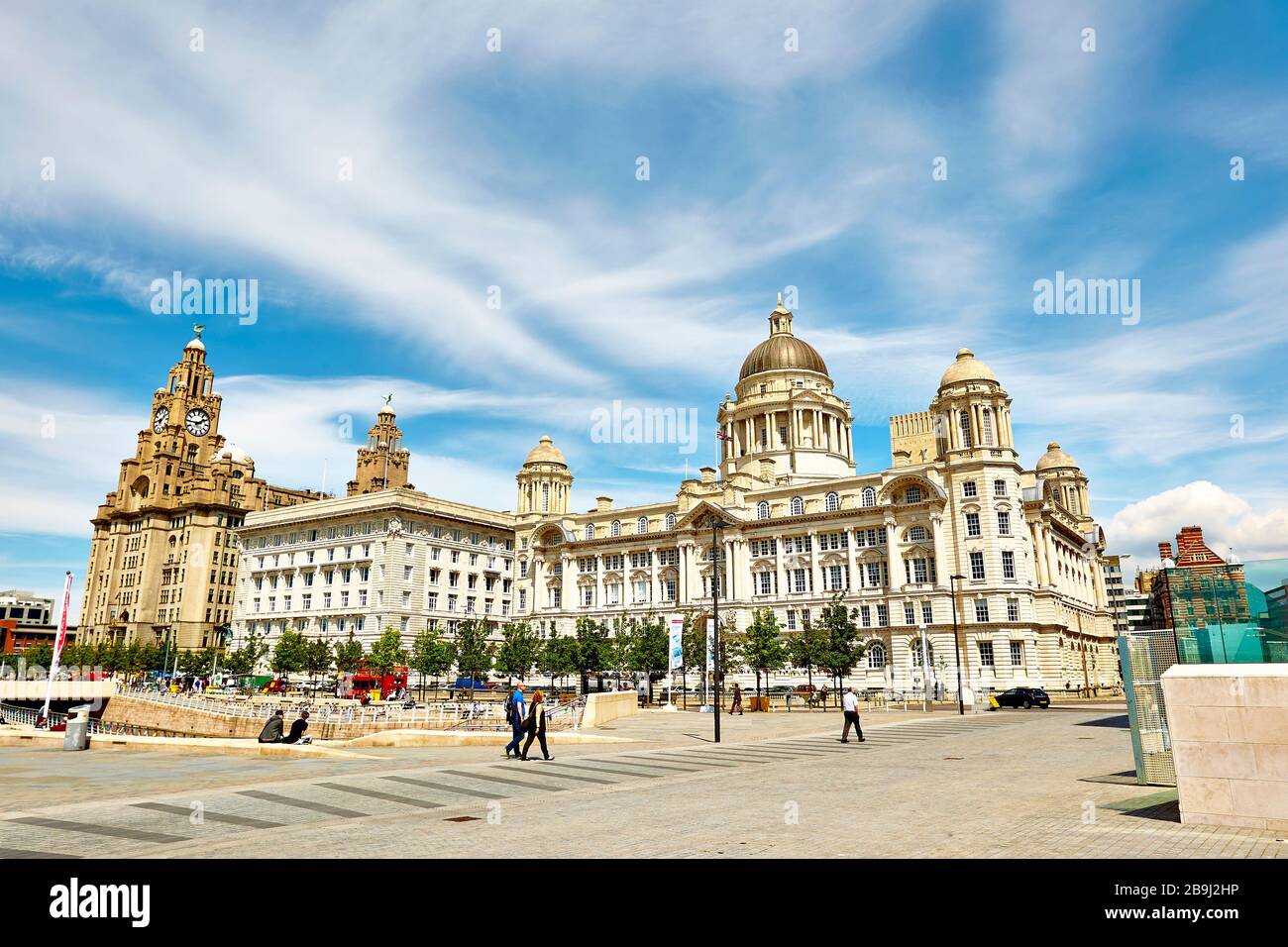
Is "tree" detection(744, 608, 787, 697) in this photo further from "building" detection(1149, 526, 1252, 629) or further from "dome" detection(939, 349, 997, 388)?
"building" detection(1149, 526, 1252, 629)

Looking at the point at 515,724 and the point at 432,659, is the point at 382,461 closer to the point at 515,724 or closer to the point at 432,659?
the point at 432,659

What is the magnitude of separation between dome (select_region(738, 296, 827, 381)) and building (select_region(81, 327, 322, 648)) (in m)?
76.3

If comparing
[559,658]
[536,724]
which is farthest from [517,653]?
[536,724]

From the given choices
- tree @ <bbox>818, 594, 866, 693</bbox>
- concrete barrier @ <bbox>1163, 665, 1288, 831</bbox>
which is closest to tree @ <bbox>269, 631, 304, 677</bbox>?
tree @ <bbox>818, 594, 866, 693</bbox>

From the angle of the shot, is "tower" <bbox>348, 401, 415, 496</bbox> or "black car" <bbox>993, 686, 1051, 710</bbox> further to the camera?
"tower" <bbox>348, 401, 415, 496</bbox>

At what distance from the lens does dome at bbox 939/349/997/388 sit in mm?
73500

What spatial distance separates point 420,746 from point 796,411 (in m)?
72.5

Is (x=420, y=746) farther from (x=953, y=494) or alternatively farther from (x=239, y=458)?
(x=239, y=458)

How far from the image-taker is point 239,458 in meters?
145

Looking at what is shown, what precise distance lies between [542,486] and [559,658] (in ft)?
108

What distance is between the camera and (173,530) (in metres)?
126

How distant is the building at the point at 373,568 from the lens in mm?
Result: 91438

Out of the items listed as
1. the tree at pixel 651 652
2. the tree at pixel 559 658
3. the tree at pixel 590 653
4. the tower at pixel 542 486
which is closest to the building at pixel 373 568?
the tower at pixel 542 486
